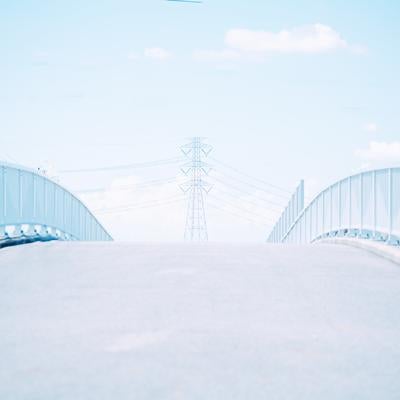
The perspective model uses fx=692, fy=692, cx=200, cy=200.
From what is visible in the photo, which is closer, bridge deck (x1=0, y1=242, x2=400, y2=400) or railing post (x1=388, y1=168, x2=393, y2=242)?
bridge deck (x1=0, y1=242, x2=400, y2=400)

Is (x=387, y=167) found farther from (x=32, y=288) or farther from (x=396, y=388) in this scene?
(x=396, y=388)

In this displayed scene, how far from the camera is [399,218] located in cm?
1188

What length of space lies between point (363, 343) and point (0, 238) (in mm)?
9505

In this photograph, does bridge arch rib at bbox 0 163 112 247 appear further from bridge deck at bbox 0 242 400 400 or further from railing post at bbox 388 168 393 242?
railing post at bbox 388 168 393 242

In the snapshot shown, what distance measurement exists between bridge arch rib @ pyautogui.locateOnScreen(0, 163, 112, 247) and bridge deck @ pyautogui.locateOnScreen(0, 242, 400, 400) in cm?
452

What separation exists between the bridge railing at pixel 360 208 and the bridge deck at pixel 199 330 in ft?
8.50

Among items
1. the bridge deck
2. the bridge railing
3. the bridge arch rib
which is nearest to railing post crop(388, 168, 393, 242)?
the bridge railing

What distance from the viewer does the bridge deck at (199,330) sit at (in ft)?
14.9

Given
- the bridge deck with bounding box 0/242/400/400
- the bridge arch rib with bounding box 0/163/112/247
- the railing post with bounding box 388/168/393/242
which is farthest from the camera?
the bridge arch rib with bounding box 0/163/112/247

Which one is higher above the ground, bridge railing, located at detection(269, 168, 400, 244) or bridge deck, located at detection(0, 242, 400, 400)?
bridge railing, located at detection(269, 168, 400, 244)

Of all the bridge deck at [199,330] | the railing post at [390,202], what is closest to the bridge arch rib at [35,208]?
the bridge deck at [199,330]

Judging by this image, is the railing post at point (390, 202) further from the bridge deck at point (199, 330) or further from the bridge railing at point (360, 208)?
the bridge deck at point (199, 330)

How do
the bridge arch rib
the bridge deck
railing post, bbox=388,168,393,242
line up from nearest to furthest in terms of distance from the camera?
the bridge deck
railing post, bbox=388,168,393,242
the bridge arch rib

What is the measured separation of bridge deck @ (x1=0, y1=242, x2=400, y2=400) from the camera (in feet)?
14.9
